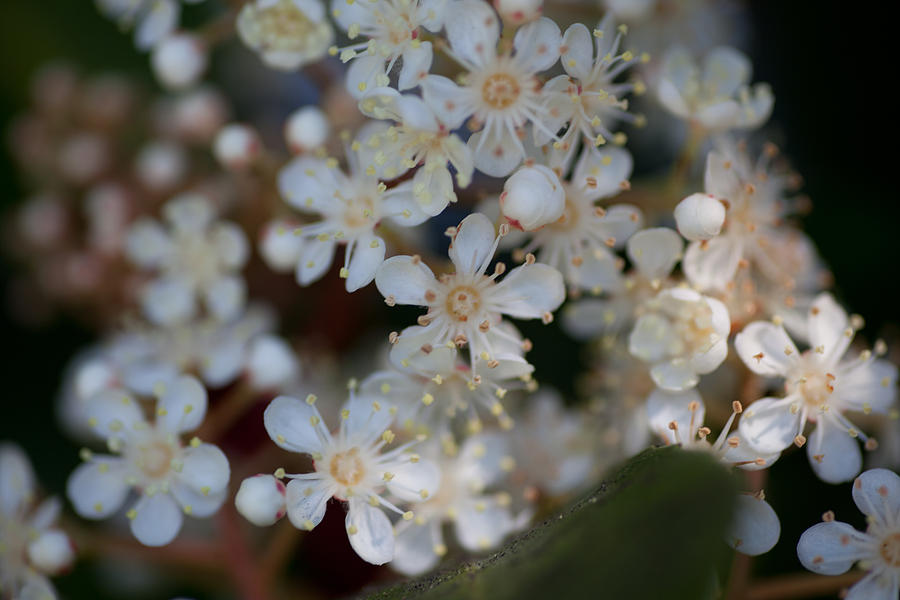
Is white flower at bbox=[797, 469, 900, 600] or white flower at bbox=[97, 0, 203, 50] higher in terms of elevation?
white flower at bbox=[97, 0, 203, 50]

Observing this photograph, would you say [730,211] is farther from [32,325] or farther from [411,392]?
[32,325]

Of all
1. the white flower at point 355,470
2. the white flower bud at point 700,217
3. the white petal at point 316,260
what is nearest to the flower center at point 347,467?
the white flower at point 355,470

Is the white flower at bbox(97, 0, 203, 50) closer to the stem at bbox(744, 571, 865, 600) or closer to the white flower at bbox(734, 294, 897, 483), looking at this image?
the white flower at bbox(734, 294, 897, 483)

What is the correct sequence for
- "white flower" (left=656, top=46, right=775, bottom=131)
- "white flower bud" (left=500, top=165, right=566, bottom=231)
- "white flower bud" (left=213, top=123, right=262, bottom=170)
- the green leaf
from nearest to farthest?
1. the green leaf
2. "white flower bud" (left=500, top=165, right=566, bottom=231)
3. "white flower" (left=656, top=46, right=775, bottom=131)
4. "white flower bud" (left=213, top=123, right=262, bottom=170)

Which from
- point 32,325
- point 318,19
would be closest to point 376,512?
point 318,19

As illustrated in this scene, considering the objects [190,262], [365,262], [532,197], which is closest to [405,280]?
[365,262]

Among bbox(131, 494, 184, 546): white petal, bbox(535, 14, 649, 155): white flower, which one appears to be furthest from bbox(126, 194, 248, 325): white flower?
bbox(535, 14, 649, 155): white flower

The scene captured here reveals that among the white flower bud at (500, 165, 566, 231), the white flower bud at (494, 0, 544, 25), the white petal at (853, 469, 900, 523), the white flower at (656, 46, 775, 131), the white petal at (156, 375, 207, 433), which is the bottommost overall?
the white petal at (156, 375, 207, 433)
